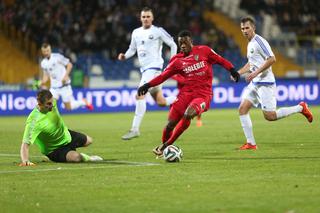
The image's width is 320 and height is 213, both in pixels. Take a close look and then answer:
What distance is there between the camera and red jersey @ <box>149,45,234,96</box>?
1385 centimetres

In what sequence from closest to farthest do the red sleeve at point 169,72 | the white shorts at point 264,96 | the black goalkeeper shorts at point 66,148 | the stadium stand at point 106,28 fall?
the black goalkeeper shorts at point 66,148
the red sleeve at point 169,72
the white shorts at point 264,96
the stadium stand at point 106,28

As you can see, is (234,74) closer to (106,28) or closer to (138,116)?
(138,116)

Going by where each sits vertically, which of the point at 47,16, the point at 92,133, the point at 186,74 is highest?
the point at 47,16

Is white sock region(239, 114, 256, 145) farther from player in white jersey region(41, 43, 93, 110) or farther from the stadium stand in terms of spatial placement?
the stadium stand

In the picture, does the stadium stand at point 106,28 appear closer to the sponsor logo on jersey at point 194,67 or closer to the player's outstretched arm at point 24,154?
the sponsor logo on jersey at point 194,67

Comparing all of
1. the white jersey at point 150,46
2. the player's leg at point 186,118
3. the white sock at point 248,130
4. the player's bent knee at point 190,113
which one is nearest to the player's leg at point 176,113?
the player's leg at point 186,118

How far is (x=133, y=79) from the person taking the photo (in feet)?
111

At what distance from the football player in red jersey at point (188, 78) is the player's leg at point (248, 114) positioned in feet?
4.54

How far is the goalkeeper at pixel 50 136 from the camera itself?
1272 cm

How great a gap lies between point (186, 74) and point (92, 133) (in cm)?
726

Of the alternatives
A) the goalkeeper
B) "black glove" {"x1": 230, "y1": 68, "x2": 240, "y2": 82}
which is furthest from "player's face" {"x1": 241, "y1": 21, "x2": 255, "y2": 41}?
the goalkeeper

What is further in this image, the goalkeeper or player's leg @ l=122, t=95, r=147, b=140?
player's leg @ l=122, t=95, r=147, b=140

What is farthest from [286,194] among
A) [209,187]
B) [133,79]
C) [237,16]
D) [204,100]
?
[237,16]

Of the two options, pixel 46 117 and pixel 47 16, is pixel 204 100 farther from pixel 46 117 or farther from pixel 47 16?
pixel 47 16
